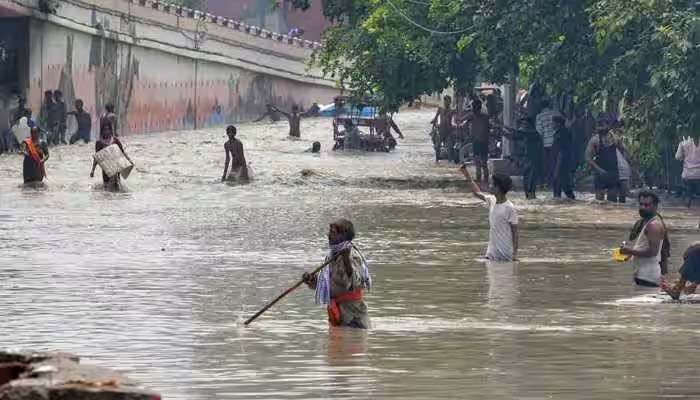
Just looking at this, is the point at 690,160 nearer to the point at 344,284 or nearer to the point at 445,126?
the point at 344,284

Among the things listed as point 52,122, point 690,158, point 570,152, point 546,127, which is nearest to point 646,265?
point 690,158

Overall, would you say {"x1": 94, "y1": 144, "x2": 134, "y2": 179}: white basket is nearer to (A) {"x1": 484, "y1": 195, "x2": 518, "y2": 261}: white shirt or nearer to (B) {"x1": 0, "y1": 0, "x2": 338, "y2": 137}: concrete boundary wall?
(B) {"x1": 0, "y1": 0, "x2": 338, "y2": 137}: concrete boundary wall

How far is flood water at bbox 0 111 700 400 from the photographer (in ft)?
40.2

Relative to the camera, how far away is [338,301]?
1466 centimetres

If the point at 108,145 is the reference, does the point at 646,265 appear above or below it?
below

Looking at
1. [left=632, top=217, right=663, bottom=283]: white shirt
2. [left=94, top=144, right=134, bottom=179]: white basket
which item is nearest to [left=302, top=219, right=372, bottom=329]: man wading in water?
[left=632, top=217, right=663, bottom=283]: white shirt

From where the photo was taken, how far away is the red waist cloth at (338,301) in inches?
576

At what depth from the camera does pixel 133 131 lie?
57844 millimetres

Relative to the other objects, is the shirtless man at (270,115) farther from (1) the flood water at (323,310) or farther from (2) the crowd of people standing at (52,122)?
(1) the flood water at (323,310)

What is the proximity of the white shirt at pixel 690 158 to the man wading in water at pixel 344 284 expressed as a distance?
1475cm

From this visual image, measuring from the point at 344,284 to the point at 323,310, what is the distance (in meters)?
1.59

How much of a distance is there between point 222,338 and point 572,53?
714 inches

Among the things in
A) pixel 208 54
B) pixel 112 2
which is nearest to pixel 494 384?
pixel 112 2

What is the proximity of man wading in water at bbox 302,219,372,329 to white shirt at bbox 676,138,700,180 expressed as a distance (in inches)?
581
